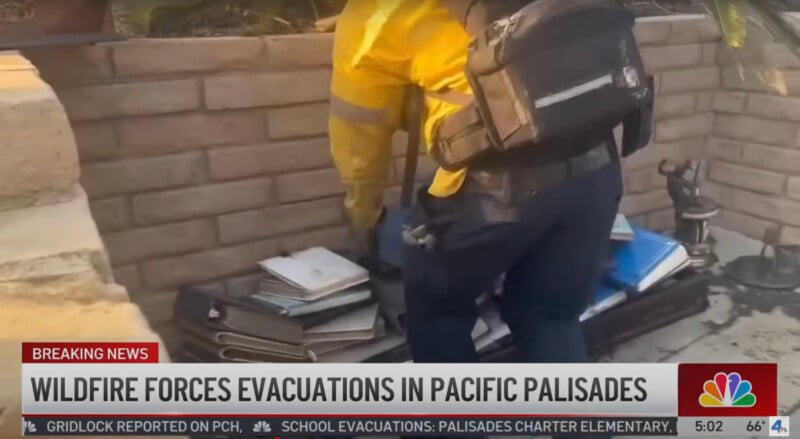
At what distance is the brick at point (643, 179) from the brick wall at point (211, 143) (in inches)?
1.8

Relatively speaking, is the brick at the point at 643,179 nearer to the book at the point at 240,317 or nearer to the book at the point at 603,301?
the book at the point at 603,301

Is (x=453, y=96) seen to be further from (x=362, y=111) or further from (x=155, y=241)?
(x=155, y=241)

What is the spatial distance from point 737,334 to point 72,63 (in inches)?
38.9

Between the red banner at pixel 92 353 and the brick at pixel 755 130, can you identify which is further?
the brick at pixel 755 130

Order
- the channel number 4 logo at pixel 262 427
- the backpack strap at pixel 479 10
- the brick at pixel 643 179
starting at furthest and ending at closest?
the brick at pixel 643 179
the channel number 4 logo at pixel 262 427
the backpack strap at pixel 479 10

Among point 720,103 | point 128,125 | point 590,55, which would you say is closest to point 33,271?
point 128,125

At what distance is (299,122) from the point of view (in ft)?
3.58

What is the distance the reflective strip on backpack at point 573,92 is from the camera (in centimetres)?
100

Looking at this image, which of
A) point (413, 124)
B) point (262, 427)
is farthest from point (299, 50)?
point (262, 427)

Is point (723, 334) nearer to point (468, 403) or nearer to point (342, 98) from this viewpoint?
point (468, 403)

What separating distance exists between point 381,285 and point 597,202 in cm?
32

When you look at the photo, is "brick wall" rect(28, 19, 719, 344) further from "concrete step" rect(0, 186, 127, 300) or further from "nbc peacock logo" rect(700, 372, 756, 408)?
"nbc peacock logo" rect(700, 372, 756, 408)

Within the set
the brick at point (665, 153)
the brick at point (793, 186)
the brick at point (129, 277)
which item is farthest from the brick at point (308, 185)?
the brick at point (793, 186)

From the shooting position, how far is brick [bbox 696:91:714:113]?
1170 mm
